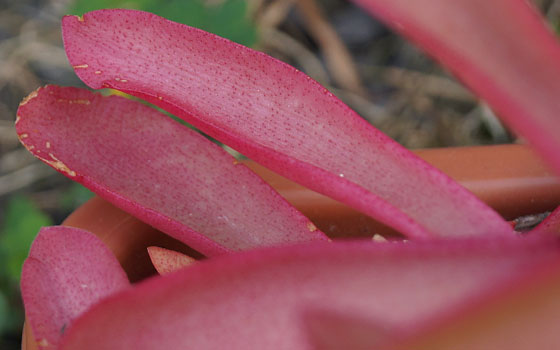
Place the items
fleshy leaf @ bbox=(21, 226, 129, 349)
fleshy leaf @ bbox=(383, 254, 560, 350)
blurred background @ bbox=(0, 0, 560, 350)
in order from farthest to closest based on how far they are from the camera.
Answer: blurred background @ bbox=(0, 0, 560, 350) → fleshy leaf @ bbox=(21, 226, 129, 349) → fleshy leaf @ bbox=(383, 254, 560, 350)

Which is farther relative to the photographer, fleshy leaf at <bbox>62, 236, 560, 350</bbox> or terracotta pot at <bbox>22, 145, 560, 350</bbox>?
terracotta pot at <bbox>22, 145, 560, 350</bbox>

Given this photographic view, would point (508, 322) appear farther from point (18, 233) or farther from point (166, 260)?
point (18, 233)

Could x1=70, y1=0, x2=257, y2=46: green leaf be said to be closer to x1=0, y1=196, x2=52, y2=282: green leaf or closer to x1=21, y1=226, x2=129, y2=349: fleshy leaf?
x1=0, y1=196, x2=52, y2=282: green leaf

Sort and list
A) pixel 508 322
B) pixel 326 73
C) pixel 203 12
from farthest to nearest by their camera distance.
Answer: pixel 326 73, pixel 203 12, pixel 508 322

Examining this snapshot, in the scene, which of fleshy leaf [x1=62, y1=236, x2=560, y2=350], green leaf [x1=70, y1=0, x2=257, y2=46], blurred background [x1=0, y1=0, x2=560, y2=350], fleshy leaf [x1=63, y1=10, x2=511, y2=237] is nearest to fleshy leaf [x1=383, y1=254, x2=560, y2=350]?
fleshy leaf [x1=62, y1=236, x2=560, y2=350]

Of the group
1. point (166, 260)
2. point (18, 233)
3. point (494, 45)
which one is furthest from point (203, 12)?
point (494, 45)

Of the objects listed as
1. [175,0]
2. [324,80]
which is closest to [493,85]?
[175,0]

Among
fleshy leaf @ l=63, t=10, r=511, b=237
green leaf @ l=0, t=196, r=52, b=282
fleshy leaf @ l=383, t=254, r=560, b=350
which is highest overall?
fleshy leaf @ l=383, t=254, r=560, b=350
